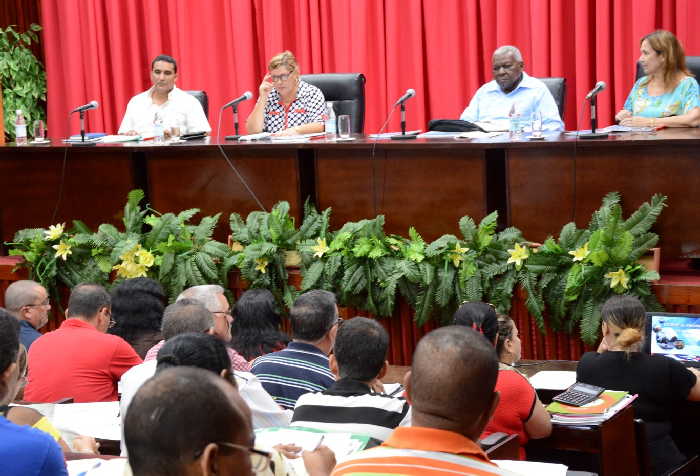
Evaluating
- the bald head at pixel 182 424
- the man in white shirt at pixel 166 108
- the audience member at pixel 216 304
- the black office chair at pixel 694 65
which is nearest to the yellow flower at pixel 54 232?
the man in white shirt at pixel 166 108

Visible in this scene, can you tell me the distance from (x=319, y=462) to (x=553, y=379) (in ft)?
4.80

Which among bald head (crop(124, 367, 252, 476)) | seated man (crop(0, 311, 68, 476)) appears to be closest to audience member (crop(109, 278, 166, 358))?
seated man (crop(0, 311, 68, 476))

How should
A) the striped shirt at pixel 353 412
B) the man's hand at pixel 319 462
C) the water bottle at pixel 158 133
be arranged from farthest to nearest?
1. the water bottle at pixel 158 133
2. the striped shirt at pixel 353 412
3. the man's hand at pixel 319 462

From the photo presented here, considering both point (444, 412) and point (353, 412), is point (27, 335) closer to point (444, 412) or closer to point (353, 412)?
point (353, 412)

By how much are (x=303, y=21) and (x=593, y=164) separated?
3599 mm

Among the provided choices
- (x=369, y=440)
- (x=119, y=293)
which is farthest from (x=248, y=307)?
(x=369, y=440)

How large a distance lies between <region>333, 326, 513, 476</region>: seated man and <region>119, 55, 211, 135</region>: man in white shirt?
4.49 metres

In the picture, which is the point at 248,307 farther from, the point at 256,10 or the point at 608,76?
the point at 256,10

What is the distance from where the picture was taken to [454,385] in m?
1.71

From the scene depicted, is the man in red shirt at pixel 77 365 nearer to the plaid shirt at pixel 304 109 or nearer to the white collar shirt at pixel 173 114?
the plaid shirt at pixel 304 109

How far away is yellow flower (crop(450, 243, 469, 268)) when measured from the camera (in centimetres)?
433

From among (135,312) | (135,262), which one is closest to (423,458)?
(135,312)

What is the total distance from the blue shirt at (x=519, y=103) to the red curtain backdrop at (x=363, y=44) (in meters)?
0.92

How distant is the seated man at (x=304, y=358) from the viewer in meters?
2.89
